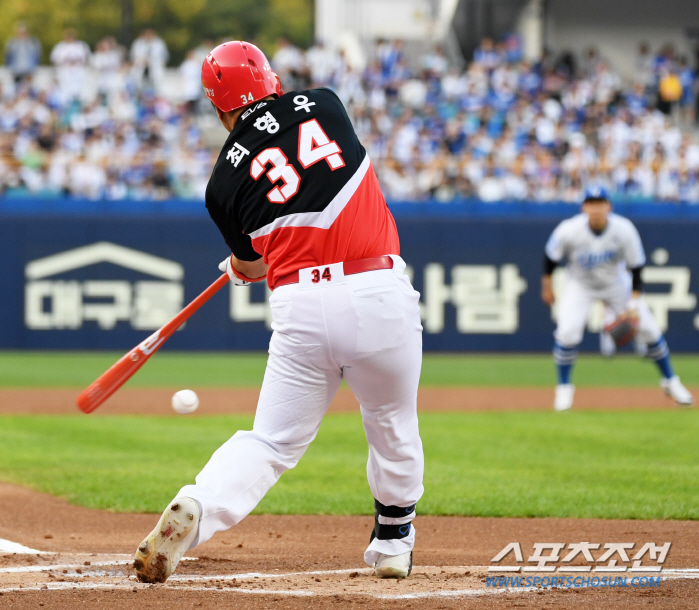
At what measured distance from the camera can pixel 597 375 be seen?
15500 mm

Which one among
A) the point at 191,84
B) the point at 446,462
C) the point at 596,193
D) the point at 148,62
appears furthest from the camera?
the point at 148,62

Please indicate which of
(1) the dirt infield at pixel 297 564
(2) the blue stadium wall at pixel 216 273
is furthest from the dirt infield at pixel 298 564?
(2) the blue stadium wall at pixel 216 273

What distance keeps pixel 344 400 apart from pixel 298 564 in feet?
27.4

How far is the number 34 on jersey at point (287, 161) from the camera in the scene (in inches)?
161

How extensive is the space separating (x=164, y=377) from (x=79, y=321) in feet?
9.94

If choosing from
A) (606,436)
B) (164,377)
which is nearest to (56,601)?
(606,436)

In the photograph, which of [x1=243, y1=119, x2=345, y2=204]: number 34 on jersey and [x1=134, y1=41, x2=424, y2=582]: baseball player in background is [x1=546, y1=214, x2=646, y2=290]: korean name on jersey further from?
[x1=243, y1=119, x2=345, y2=204]: number 34 on jersey

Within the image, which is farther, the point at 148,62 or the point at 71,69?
the point at 148,62

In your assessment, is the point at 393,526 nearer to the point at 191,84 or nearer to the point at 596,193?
the point at 596,193

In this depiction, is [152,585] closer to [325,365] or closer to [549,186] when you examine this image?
[325,365]

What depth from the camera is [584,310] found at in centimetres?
1152

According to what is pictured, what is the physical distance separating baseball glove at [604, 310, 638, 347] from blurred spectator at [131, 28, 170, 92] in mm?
14034

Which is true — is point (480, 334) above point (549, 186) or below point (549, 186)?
below

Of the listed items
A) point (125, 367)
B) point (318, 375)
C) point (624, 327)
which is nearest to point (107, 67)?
point (624, 327)
